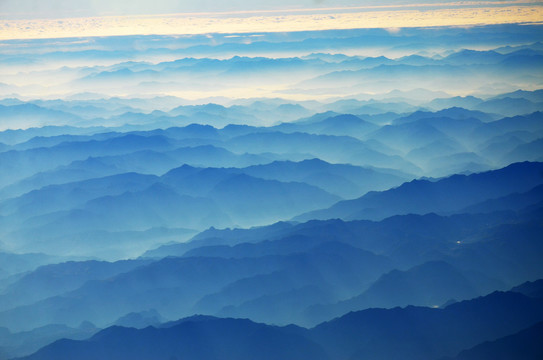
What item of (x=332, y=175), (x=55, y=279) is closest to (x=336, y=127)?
(x=332, y=175)

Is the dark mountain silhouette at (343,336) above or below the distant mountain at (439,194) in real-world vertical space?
below

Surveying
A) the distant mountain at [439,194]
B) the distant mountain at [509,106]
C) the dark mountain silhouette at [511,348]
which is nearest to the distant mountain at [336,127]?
the distant mountain at [509,106]

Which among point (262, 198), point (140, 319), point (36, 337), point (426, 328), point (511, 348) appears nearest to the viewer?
point (511, 348)

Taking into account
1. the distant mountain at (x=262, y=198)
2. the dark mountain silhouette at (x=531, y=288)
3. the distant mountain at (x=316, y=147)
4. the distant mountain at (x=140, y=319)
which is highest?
the distant mountain at (x=316, y=147)

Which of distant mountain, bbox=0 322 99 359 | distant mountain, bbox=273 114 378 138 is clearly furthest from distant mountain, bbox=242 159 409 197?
distant mountain, bbox=0 322 99 359

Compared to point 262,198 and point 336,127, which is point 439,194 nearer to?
point 262,198

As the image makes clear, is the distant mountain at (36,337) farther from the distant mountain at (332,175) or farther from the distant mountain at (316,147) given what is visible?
the distant mountain at (316,147)

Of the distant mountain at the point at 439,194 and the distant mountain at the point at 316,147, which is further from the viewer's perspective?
the distant mountain at the point at 316,147

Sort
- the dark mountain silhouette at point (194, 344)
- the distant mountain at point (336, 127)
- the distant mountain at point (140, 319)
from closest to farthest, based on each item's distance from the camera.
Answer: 1. the dark mountain silhouette at point (194, 344)
2. the distant mountain at point (140, 319)
3. the distant mountain at point (336, 127)

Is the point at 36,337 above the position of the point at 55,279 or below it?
below
